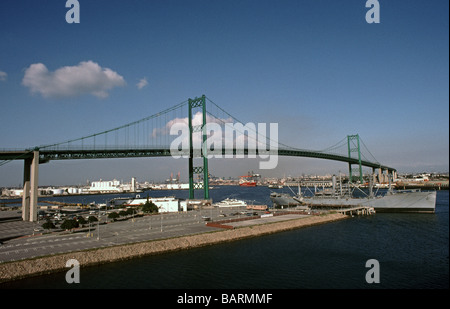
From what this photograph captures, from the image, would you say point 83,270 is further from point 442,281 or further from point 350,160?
point 350,160

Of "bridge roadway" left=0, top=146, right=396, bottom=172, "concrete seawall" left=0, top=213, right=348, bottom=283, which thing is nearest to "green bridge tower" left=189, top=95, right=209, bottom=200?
"bridge roadway" left=0, top=146, right=396, bottom=172

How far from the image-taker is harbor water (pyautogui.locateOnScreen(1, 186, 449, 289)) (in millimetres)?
19750

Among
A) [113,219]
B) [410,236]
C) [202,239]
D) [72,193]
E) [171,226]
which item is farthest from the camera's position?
[72,193]

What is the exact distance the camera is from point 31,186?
42.8m

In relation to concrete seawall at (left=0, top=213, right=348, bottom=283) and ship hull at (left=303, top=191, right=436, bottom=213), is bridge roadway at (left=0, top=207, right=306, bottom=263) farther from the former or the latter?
ship hull at (left=303, top=191, right=436, bottom=213)

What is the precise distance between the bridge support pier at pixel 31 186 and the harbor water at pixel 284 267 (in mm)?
25389

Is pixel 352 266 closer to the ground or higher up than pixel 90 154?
closer to the ground

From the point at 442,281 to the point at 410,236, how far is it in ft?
54.6

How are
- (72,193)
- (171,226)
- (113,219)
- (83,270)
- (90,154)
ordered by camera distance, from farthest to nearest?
1. (72,193)
2. (90,154)
3. (113,219)
4. (171,226)
5. (83,270)

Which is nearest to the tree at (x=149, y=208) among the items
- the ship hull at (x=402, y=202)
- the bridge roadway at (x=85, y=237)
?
the bridge roadway at (x=85, y=237)

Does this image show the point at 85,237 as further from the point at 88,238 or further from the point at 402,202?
the point at 402,202

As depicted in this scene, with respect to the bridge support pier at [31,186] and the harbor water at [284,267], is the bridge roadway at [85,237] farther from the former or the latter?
the bridge support pier at [31,186]
